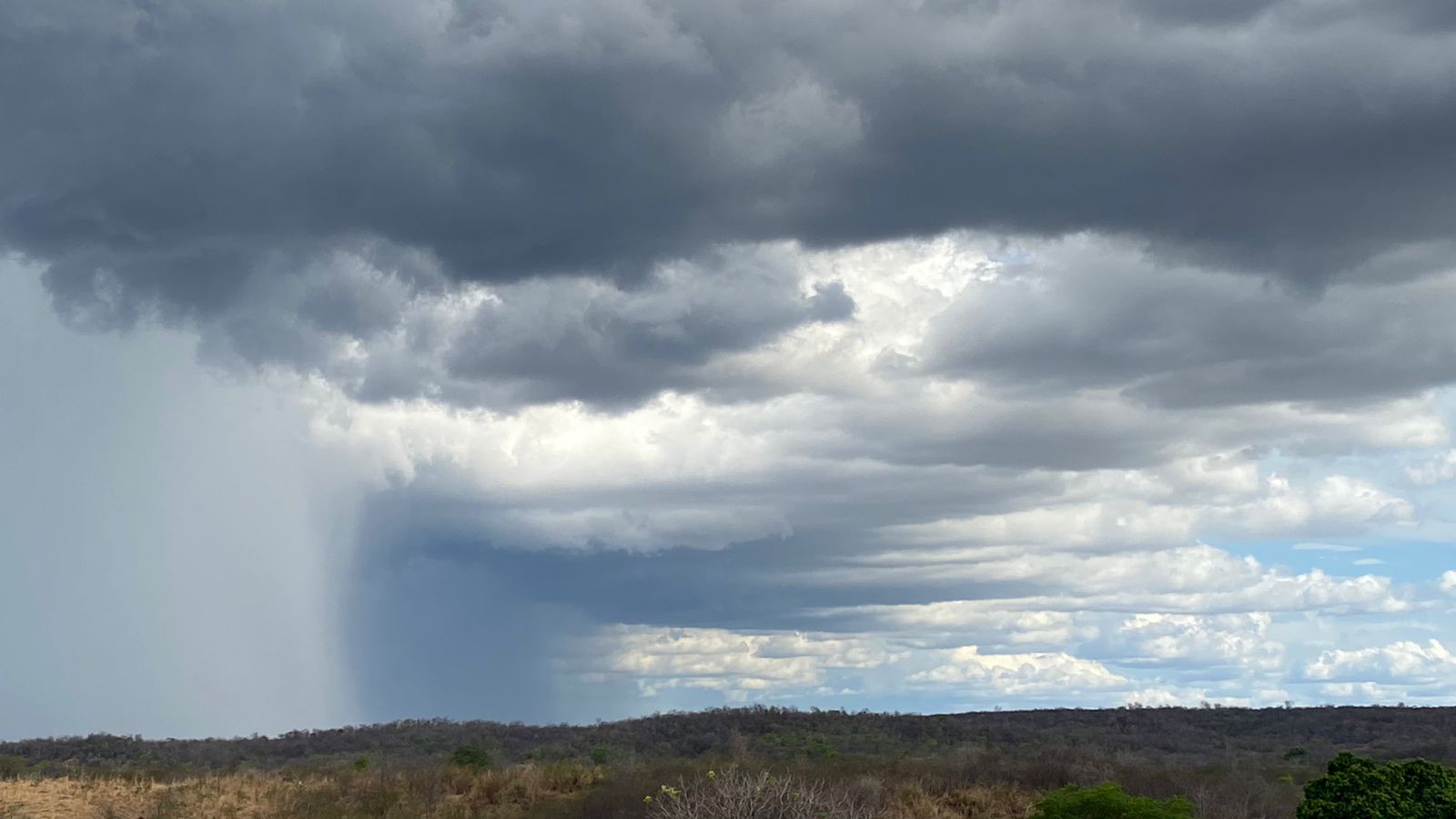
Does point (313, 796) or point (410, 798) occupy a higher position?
point (313, 796)

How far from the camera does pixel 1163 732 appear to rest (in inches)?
2926

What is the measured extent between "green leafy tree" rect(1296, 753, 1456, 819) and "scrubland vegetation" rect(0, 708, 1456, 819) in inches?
1.0

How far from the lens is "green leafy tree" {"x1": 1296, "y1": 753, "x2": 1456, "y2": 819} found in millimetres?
19312

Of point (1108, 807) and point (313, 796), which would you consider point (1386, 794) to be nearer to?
point (1108, 807)

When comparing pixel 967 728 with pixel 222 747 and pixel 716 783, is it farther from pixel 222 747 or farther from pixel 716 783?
pixel 716 783

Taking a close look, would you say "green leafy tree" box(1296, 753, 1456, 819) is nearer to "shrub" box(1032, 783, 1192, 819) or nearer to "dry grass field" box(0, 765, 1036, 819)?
"shrub" box(1032, 783, 1192, 819)

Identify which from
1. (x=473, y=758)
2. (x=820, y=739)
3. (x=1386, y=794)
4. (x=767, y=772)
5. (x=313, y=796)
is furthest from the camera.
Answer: (x=820, y=739)

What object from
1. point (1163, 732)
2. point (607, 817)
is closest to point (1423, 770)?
point (607, 817)

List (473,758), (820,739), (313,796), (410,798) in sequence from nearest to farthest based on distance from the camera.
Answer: (410,798) → (313,796) → (473,758) → (820,739)

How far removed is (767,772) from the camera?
992 inches


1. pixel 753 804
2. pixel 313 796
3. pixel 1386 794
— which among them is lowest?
pixel 1386 794

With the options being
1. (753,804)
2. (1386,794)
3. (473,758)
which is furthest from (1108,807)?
(473,758)

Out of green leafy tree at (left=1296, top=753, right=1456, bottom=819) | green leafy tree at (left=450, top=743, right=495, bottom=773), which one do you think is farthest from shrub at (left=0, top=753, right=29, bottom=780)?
green leafy tree at (left=1296, top=753, right=1456, bottom=819)

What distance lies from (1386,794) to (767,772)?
1046cm
